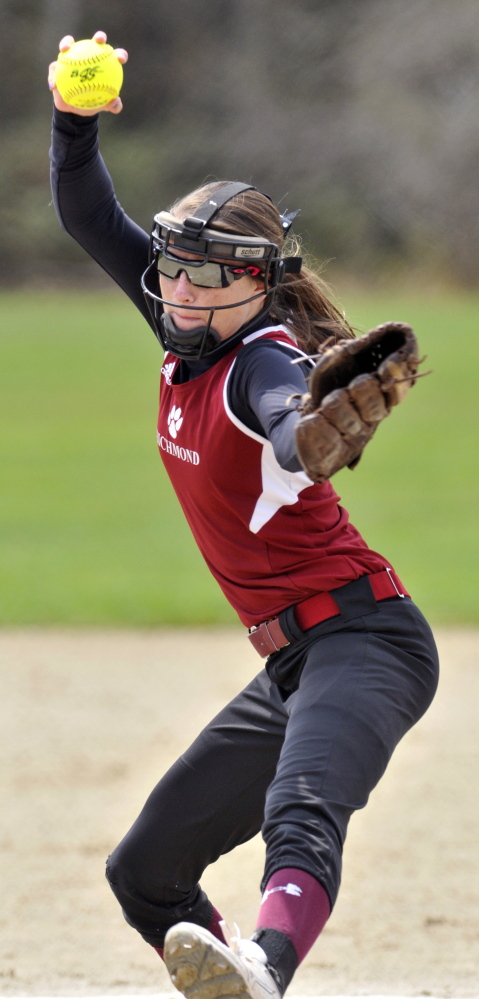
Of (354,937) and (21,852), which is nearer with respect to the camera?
(354,937)

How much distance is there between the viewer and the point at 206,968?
5.44 ft

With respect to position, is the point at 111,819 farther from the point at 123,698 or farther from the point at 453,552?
the point at 453,552

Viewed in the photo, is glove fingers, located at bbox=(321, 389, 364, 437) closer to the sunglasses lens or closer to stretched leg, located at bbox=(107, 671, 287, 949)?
the sunglasses lens

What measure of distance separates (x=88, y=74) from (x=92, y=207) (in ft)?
1.02

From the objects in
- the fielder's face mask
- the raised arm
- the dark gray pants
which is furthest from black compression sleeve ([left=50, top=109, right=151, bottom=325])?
the dark gray pants

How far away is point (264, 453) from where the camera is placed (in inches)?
82.1

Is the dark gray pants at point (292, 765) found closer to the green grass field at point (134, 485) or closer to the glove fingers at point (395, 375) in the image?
the glove fingers at point (395, 375)

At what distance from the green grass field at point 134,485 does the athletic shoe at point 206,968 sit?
221 cm

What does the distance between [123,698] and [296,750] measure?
11.0ft

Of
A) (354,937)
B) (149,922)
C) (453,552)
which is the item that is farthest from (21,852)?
(453,552)

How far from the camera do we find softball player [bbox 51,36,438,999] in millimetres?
1889

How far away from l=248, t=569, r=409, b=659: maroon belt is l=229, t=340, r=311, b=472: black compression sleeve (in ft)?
Answer: 1.13

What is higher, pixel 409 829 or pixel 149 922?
pixel 149 922

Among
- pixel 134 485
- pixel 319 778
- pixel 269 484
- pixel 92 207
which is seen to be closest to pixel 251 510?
pixel 269 484
